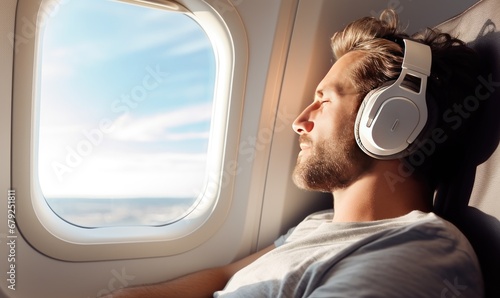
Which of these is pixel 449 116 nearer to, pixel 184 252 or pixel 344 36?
pixel 344 36

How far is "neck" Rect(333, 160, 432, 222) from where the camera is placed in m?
1.30

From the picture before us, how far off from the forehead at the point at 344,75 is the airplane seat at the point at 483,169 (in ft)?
1.02

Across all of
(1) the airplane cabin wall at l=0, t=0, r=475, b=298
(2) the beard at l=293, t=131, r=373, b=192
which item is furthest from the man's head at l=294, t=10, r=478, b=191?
(1) the airplane cabin wall at l=0, t=0, r=475, b=298

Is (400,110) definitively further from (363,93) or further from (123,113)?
(123,113)

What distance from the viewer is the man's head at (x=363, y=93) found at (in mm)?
1269

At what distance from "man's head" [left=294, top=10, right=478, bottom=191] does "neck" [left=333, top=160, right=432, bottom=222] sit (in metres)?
0.03

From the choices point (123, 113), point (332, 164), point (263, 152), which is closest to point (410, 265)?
point (332, 164)

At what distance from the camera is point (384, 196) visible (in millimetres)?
1314

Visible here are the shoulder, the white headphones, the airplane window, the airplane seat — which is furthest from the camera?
the airplane window

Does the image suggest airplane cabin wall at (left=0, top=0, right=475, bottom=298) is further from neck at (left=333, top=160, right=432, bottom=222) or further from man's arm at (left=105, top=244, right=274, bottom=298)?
neck at (left=333, top=160, right=432, bottom=222)

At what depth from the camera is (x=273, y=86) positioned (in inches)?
63.2

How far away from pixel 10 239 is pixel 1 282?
0.47 feet

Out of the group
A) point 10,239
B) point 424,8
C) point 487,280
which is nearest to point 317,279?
point 487,280

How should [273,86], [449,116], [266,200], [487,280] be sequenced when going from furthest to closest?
1. [266,200]
2. [273,86]
3. [449,116]
4. [487,280]
